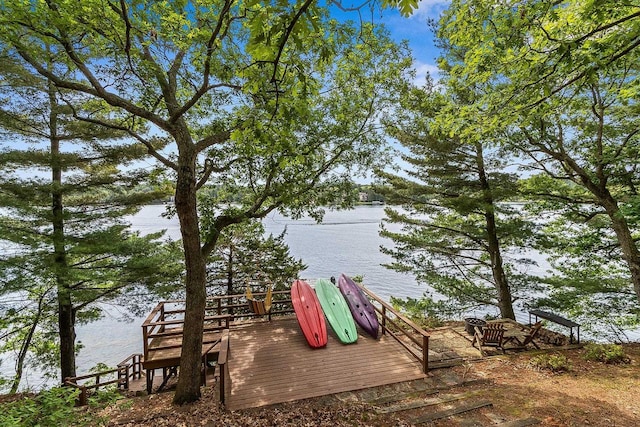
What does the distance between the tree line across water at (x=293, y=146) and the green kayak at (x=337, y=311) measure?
2.55 m

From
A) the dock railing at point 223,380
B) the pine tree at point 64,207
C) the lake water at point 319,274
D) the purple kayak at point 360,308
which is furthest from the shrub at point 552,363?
the pine tree at point 64,207

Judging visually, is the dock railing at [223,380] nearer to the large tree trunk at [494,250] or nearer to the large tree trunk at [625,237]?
the large tree trunk at [494,250]

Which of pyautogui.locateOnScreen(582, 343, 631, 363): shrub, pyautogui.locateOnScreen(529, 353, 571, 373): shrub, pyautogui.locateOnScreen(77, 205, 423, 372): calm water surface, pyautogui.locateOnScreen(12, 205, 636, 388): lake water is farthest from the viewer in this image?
pyautogui.locateOnScreen(77, 205, 423, 372): calm water surface

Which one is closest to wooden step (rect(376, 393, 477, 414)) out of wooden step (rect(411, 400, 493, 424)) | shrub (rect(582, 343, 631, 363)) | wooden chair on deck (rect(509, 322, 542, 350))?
wooden step (rect(411, 400, 493, 424))

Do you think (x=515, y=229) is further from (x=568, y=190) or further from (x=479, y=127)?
(x=479, y=127)

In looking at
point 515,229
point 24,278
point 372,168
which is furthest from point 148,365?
point 515,229

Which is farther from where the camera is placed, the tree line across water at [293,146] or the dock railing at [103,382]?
the dock railing at [103,382]

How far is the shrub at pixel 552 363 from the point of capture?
Result: 593 cm

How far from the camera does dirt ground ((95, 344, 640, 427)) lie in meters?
4.17

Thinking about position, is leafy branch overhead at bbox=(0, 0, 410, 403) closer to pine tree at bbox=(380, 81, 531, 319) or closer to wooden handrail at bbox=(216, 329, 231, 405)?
wooden handrail at bbox=(216, 329, 231, 405)

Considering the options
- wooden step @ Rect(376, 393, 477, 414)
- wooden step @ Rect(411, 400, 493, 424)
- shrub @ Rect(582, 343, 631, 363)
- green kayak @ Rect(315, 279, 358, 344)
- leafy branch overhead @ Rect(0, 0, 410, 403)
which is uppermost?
leafy branch overhead @ Rect(0, 0, 410, 403)

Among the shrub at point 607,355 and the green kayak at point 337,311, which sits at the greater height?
the green kayak at point 337,311

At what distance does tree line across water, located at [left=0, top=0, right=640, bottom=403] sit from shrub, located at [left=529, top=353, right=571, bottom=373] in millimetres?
3077

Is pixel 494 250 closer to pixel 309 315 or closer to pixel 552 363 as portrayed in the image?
pixel 552 363
